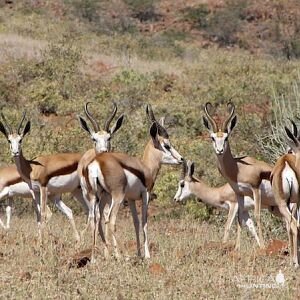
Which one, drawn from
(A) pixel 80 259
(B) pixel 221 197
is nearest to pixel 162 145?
(B) pixel 221 197

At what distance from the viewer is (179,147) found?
18.6m

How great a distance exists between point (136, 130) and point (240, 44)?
35478 mm

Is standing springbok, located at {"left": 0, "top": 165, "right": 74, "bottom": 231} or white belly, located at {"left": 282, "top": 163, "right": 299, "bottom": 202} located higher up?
white belly, located at {"left": 282, "top": 163, "right": 299, "bottom": 202}

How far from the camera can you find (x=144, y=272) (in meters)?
7.94

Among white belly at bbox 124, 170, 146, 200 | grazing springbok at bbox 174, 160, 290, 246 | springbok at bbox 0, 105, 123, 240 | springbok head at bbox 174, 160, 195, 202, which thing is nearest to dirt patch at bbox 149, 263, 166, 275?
white belly at bbox 124, 170, 146, 200

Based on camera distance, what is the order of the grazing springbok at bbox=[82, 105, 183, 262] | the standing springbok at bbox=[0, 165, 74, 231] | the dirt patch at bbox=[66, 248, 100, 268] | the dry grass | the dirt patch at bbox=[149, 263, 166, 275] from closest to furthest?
the dry grass, the dirt patch at bbox=[149, 263, 166, 275], the dirt patch at bbox=[66, 248, 100, 268], the grazing springbok at bbox=[82, 105, 183, 262], the standing springbok at bbox=[0, 165, 74, 231]

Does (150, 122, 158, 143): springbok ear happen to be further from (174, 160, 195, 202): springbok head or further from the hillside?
(174, 160, 195, 202): springbok head

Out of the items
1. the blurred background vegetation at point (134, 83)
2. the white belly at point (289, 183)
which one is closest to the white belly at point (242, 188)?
the blurred background vegetation at point (134, 83)

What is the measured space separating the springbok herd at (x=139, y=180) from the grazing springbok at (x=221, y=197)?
0.05ft

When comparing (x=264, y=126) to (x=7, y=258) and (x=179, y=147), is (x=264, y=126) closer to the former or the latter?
(x=179, y=147)

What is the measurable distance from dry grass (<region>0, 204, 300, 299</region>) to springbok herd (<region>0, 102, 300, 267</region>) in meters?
0.38

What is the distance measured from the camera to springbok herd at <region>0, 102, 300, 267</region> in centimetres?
904

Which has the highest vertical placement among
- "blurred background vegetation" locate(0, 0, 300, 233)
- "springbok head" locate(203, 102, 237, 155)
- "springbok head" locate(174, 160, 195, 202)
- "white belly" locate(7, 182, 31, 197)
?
"springbok head" locate(203, 102, 237, 155)

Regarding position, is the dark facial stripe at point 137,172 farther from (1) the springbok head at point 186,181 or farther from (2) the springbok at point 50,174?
(1) the springbok head at point 186,181
